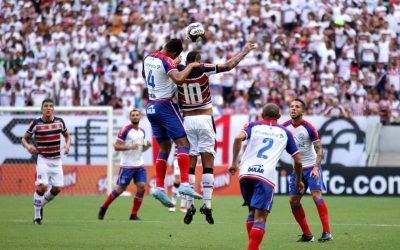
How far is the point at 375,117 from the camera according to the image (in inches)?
1257

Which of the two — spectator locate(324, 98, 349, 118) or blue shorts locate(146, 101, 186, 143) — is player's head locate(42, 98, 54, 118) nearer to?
blue shorts locate(146, 101, 186, 143)

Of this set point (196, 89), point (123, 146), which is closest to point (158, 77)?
point (196, 89)

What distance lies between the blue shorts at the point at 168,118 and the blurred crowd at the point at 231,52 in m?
16.0

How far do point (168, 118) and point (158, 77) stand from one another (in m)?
0.75

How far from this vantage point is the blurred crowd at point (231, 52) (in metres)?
33.7

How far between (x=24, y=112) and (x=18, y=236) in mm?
15084

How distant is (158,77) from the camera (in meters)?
16.8

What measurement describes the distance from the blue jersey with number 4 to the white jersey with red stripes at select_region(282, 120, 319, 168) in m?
3.21

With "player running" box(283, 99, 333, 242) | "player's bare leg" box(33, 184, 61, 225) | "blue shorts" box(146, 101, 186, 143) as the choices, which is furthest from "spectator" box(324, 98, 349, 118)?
"blue shorts" box(146, 101, 186, 143)

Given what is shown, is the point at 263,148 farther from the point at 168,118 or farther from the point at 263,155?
the point at 168,118

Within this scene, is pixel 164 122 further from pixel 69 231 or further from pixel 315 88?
pixel 315 88

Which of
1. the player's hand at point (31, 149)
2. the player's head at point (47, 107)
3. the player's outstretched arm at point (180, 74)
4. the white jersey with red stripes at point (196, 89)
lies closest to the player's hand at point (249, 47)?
the white jersey with red stripes at point (196, 89)

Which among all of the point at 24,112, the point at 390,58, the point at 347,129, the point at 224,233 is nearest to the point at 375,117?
the point at 347,129

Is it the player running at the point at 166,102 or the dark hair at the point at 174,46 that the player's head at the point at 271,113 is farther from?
the dark hair at the point at 174,46
